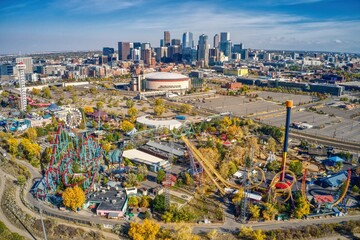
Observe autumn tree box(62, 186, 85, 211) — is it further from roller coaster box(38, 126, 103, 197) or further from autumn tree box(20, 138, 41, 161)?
autumn tree box(20, 138, 41, 161)

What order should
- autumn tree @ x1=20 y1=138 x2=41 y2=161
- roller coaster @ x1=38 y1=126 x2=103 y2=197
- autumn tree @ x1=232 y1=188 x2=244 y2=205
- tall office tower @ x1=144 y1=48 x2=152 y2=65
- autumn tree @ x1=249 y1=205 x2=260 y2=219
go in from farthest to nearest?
tall office tower @ x1=144 y1=48 x2=152 y2=65
autumn tree @ x1=20 y1=138 x2=41 y2=161
roller coaster @ x1=38 y1=126 x2=103 y2=197
autumn tree @ x1=232 y1=188 x2=244 y2=205
autumn tree @ x1=249 y1=205 x2=260 y2=219

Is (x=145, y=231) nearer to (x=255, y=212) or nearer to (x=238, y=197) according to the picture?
(x=255, y=212)

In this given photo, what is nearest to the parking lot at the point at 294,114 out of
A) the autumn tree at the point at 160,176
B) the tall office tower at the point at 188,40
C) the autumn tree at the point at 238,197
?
the autumn tree at the point at 238,197

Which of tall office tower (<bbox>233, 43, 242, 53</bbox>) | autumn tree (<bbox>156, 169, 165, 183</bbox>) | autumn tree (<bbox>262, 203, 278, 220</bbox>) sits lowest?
autumn tree (<bbox>262, 203, 278, 220</bbox>)

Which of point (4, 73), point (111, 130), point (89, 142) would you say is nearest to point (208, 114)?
point (111, 130)

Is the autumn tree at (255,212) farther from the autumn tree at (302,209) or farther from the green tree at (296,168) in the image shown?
the green tree at (296,168)

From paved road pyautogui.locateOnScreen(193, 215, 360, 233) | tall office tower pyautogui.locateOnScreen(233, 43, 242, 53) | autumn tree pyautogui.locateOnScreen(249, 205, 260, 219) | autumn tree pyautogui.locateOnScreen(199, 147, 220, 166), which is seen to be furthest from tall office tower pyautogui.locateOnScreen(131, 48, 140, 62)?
paved road pyautogui.locateOnScreen(193, 215, 360, 233)
